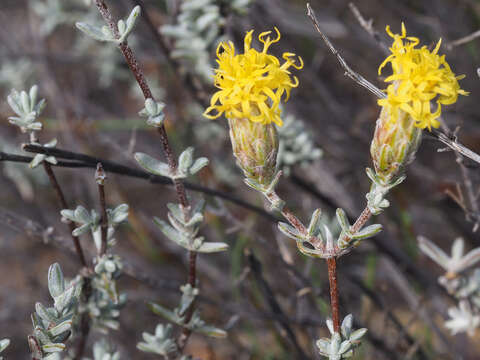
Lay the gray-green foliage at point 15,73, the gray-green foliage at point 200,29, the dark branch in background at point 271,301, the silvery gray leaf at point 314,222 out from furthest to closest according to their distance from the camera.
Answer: the gray-green foliage at point 15,73 < the gray-green foliage at point 200,29 < the dark branch in background at point 271,301 < the silvery gray leaf at point 314,222

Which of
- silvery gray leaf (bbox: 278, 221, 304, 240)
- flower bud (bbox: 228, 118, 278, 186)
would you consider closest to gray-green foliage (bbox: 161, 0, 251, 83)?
flower bud (bbox: 228, 118, 278, 186)

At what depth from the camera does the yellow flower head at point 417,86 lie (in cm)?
108

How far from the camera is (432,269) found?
10.6ft

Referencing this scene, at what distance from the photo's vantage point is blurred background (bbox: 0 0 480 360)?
2184mm

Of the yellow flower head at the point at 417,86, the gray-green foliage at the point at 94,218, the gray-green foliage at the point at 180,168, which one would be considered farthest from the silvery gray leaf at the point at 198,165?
the yellow flower head at the point at 417,86

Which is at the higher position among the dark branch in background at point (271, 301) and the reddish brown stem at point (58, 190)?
the reddish brown stem at point (58, 190)

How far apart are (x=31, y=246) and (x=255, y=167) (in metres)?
3.06

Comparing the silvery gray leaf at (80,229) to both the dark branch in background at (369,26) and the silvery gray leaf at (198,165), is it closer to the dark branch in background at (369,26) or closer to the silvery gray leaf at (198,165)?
the silvery gray leaf at (198,165)

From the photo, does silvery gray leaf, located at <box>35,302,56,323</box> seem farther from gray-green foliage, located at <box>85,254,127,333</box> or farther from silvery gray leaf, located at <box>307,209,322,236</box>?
silvery gray leaf, located at <box>307,209,322,236</box>

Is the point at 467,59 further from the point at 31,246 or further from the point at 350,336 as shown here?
the point at 31,246

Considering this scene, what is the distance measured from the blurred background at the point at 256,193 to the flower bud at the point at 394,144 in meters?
0.75

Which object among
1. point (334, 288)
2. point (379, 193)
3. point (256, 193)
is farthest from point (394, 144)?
point (256, 193)

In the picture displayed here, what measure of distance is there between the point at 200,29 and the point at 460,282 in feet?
4.29

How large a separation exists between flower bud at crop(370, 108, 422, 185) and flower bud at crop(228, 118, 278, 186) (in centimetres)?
23
